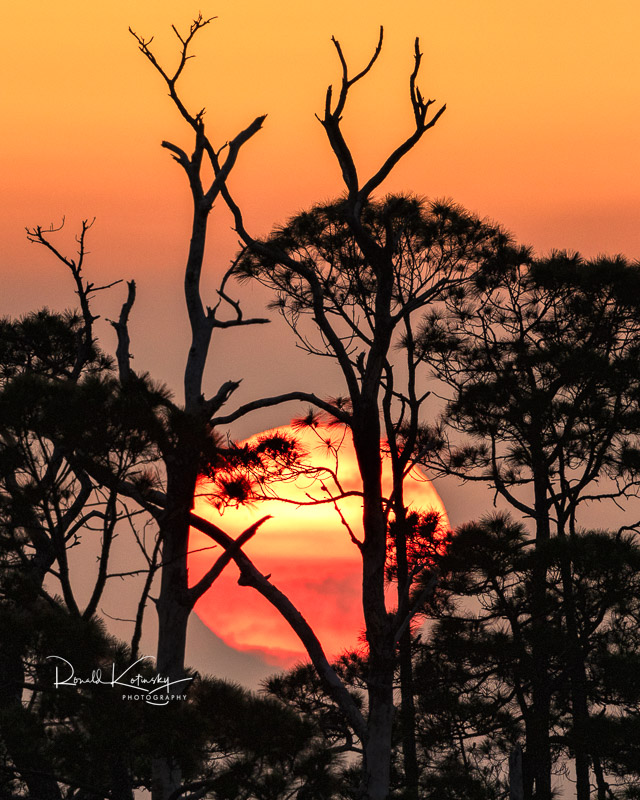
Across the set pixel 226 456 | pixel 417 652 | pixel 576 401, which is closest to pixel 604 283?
pixel 576 401

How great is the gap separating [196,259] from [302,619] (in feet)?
14.7

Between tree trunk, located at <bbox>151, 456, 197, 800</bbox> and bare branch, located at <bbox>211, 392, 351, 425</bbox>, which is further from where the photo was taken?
bare branch, located at <bbox>211, 392, 351, 425</bbox>

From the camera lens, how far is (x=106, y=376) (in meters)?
9.80

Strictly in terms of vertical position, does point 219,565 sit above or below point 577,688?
above

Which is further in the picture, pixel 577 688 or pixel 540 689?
pixel 577 688

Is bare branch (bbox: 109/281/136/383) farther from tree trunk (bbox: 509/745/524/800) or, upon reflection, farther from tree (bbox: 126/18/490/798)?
tree trunk (bbox: 509/745/524/800)

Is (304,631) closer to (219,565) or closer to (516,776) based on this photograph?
(219,565)

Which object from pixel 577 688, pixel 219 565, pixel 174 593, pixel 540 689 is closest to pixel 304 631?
pixel 219 565

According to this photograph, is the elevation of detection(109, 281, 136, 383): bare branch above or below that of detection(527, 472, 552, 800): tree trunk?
above

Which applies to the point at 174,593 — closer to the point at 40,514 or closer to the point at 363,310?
the point at 40,514

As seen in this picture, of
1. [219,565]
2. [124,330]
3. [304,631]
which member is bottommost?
[304,631]

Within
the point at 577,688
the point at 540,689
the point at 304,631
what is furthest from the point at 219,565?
the point at 577,688

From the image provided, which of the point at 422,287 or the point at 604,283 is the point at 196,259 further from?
the point at 604,283

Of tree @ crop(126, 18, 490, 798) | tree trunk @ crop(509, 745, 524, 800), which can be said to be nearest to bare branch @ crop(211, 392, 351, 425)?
tree @ crop(126, 18, 490, 798)
